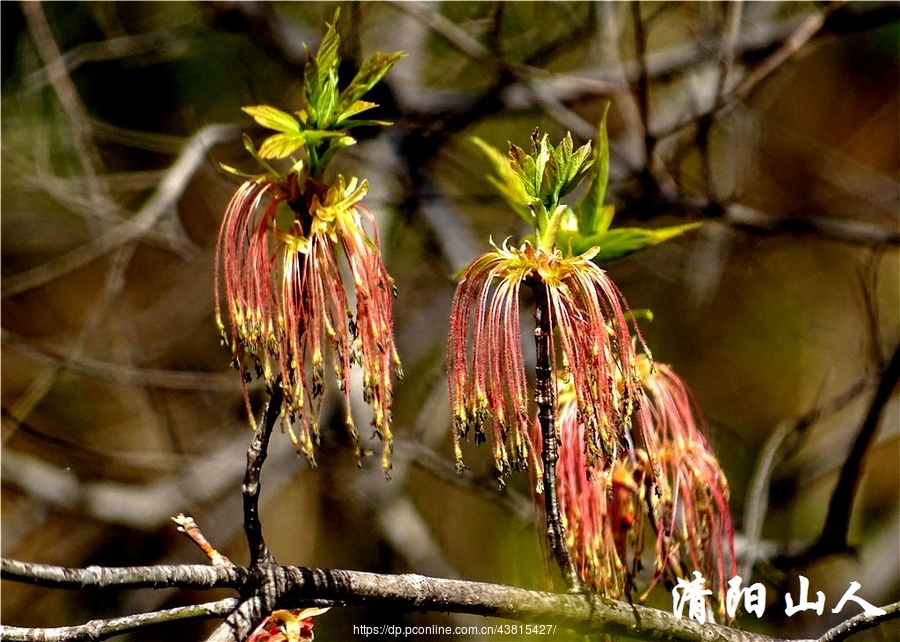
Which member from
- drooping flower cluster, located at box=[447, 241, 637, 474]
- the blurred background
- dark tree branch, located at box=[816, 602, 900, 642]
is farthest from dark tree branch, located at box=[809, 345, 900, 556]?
drooping flower cluster, located at box=[447, 241, 637, 474]

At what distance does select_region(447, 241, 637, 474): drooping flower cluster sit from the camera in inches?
22.4

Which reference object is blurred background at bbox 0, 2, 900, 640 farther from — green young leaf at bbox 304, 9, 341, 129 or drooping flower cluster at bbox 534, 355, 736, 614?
green young leaf at bbox 304, 9, 341, 129

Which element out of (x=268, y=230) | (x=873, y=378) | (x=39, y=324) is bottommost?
(x=268, y=230)

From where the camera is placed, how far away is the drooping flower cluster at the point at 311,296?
1.90 ft

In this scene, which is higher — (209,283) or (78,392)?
(209,283)

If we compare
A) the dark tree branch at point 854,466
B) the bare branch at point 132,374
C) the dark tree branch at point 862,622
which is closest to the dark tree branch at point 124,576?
the dark tree branch at point 862,622

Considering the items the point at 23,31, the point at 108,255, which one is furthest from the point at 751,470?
→ the point at 23,31

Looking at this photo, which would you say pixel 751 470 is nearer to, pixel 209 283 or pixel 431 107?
pixel 431 107

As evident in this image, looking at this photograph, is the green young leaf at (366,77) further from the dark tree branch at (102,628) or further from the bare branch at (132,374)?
the bare branch at (132,374)

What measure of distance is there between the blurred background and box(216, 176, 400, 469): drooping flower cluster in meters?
1.02

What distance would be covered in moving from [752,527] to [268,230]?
91 cm

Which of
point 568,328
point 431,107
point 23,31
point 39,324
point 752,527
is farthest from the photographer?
point 39,324

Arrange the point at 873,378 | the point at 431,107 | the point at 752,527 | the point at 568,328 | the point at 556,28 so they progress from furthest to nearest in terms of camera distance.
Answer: the point at 556,28 → the point at 431,107 → the point at 873,378 → the point at 752,527 → the point at 568,328

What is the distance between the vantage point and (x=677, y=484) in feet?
2.59
